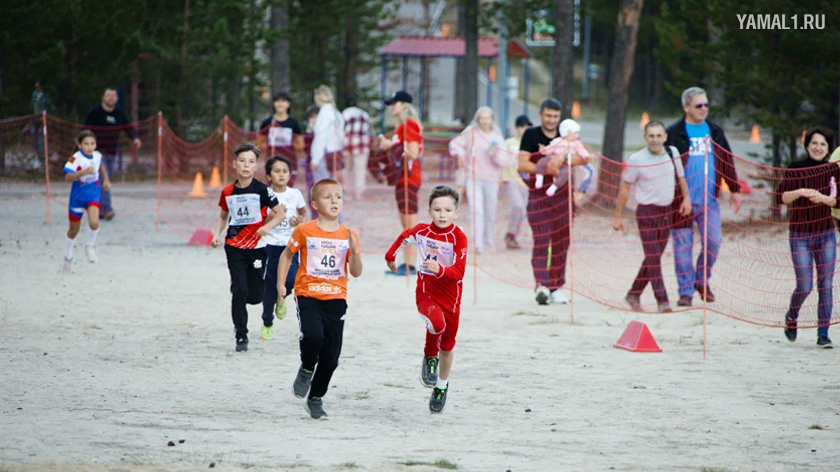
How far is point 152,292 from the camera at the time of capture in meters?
11.7

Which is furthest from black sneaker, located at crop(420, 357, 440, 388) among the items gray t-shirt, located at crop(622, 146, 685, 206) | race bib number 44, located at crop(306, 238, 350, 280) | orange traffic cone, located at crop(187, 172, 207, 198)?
orange traffic cone, located at crop(187, 172, 207, 198)

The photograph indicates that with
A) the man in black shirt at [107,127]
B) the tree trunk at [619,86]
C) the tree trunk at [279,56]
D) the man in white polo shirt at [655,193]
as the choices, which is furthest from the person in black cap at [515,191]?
the tree trunk at [279,56]

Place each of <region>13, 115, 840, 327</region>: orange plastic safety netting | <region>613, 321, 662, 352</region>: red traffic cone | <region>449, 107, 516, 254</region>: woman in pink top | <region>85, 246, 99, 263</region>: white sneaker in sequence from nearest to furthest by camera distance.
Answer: <region>613, 321, 662, 352</region>: red traffic cone → <region>13, 115, 840, 327</region>: orange plastic safety netting → <region>85, 246, 99, 263</region>: white sneaker → <region>449, 107, 516, 254</region>: woman in pink top

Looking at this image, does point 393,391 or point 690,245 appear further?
point 690,245

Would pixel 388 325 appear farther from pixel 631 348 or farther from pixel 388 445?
pixel 388 445

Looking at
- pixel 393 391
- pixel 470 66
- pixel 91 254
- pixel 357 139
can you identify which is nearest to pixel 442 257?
pixel 393 391

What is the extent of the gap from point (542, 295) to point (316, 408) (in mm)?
5459

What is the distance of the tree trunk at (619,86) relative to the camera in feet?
65.3

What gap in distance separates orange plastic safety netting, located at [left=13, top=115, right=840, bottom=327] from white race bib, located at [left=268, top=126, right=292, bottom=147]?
0.10 metres

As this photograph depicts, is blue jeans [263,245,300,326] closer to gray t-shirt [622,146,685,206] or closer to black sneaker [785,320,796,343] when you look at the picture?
gray t-shirt [622,146,685,206]

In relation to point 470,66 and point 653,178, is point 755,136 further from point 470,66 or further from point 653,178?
point 653,178

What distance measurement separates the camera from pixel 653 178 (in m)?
10.8

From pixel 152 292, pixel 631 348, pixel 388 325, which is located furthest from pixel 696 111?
pixel 152 292

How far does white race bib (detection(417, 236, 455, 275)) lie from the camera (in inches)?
269
